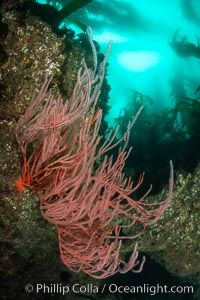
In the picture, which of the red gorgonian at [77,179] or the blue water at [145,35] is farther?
the blue water at [145,35]

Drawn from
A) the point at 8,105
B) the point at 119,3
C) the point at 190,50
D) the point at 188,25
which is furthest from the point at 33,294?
the point at 188,25

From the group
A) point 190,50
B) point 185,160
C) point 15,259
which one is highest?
point 190,50

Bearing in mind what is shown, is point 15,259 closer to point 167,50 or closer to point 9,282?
point 9,282

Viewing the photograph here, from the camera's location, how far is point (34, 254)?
371 centimetres

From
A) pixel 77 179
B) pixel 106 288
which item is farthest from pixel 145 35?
pixel 77 179

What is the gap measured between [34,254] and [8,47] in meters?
2.80

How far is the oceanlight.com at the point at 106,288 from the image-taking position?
3.88m

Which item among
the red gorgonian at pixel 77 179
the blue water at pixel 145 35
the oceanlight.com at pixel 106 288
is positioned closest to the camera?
the red gorgonian at pixel 77 179

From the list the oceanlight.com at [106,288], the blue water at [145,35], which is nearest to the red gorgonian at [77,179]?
the oceanlight.com at [106,288]

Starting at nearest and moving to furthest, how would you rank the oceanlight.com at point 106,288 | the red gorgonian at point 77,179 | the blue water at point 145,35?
the red gorgonian at point 77,179 → the oceanlight.com at point 106,288 → the blue water at point 145,35

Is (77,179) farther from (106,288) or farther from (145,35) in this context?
(145,35)

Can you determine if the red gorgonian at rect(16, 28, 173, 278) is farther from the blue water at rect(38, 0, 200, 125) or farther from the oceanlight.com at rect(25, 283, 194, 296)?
the blue water at rect(38, 0, 200, 125)

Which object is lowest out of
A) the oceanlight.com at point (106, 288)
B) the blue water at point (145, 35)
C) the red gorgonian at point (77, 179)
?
the oceanlight.com at point (106, 288)

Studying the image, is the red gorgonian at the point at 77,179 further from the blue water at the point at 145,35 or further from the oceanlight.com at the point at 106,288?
the blue water at the point at 145,35
